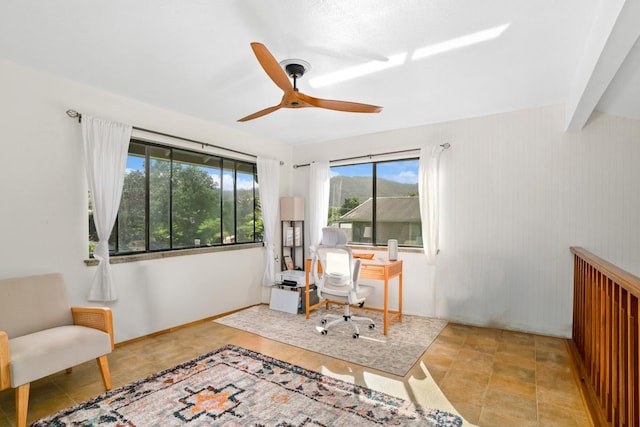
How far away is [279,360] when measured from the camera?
293 cm

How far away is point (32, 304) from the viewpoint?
2.50m

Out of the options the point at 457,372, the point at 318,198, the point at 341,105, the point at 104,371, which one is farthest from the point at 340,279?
the point at 104,371

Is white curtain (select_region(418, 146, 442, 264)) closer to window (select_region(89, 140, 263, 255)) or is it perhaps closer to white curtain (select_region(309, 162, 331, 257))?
white curtain (select_region(309, 162, 331, 257))

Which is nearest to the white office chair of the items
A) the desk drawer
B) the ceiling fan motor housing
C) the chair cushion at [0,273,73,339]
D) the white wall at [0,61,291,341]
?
the desk drawer

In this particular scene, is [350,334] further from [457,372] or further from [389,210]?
[389,210]

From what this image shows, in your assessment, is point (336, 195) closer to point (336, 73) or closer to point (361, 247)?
point (361, 247)

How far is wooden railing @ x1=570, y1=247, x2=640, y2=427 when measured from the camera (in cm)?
152

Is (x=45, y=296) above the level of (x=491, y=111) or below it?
below

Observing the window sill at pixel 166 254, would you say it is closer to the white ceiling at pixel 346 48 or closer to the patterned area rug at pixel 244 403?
the patterned area rug at pixel 244 403

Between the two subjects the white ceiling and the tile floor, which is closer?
the white ceiling

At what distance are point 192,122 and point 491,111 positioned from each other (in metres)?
3.56

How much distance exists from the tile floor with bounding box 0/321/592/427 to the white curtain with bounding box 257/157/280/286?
1212mm

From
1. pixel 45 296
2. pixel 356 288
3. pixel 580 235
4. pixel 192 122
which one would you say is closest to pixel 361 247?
pixel 356 288

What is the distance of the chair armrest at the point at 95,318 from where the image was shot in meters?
2.55
